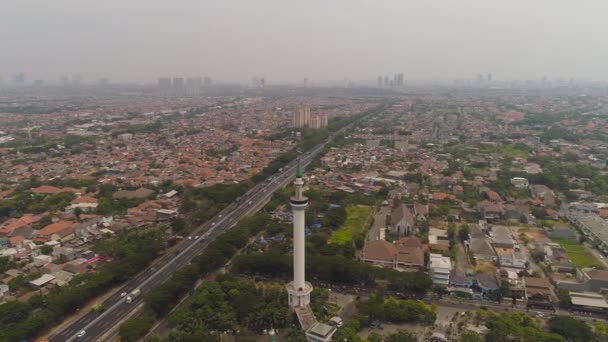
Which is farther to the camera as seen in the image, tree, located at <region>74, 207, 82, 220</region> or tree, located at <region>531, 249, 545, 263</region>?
tree, located at <region>74, 207, 82, 220</region>

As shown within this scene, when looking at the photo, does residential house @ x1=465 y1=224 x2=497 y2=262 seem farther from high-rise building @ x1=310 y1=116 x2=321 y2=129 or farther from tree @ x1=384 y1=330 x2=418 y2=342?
high-rise building @ x1=310 y1=116 x2=321 y2=129

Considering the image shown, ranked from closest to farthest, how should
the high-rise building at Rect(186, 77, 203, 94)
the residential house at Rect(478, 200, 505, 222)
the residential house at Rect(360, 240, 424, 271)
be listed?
the residential house at Rect(360, 240, 424, 271) → the residential house at Rect(478, 200, 505, 222) → the high-rise building at Rect(186, 77, 203, 94)

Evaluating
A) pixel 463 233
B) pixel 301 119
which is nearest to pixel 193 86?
pixel 301 119

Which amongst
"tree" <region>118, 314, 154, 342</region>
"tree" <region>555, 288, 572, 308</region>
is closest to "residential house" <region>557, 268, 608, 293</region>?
"tree" <region>555, 288, 572, 308</region>

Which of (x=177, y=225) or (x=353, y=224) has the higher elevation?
(x=177, y=225)

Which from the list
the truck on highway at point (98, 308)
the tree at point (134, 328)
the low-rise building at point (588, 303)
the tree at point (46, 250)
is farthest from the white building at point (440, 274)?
the tree at point (46, 250)

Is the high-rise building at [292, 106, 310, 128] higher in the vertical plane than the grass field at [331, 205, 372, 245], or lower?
higher

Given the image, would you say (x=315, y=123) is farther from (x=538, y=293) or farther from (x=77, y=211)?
(x=538, y=293)

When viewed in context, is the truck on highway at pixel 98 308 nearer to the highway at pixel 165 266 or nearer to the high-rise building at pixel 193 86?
the highway at pixel 165 266
